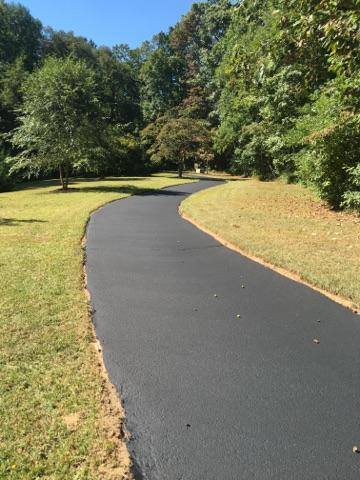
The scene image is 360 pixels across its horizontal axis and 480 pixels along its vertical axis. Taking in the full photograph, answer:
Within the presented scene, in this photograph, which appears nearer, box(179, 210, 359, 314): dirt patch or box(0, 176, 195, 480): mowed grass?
box(0, 176, 195, 480): mowed grass

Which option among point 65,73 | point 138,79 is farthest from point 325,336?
point 138,79

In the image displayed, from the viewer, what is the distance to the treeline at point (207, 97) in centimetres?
655

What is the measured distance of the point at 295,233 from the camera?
9.85m

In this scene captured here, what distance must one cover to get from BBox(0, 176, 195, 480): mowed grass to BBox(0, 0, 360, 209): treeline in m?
4.44

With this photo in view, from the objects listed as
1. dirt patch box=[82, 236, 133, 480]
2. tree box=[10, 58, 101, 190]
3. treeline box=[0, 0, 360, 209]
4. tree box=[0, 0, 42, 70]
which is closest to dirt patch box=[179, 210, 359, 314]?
treeline box=[0, 0, 360, 209]

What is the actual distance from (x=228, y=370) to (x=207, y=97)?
4629cm

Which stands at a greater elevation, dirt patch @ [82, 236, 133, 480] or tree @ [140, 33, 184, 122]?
tree @ [140, 33, 184, 122]

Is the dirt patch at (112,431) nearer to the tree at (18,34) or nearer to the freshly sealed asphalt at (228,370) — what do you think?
the freshly sealed asphalt at (228,370)

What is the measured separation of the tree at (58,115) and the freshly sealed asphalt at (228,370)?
15652 millimetres

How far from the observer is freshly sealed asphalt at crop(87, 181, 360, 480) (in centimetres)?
269

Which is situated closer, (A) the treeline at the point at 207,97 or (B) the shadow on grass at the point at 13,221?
(A) the treeline at the point at 207,97

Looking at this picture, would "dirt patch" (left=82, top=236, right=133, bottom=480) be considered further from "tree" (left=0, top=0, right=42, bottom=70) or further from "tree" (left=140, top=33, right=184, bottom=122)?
"tree" (left=140, top=33, right=184, bottom=122)

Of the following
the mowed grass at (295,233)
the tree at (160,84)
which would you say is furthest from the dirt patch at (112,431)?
the tree at (160,84)

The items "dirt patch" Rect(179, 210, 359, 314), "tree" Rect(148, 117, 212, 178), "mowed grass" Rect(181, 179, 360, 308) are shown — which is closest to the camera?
"dirt patch" Rect(179, 210, 359, 314)
